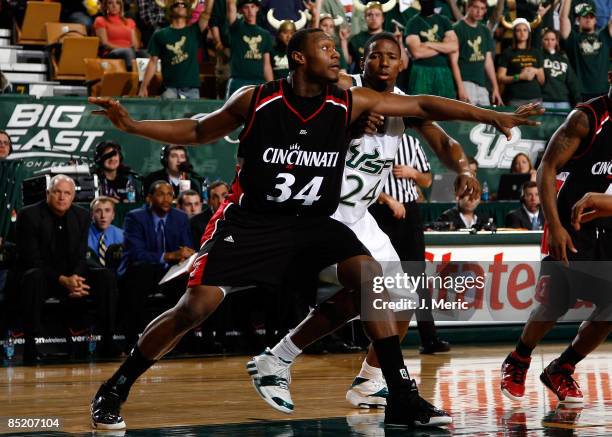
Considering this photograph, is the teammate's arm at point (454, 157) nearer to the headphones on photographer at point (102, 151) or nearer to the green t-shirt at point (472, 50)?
the headphones on photographer at point (102, 151)

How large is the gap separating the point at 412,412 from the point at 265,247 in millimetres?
1162

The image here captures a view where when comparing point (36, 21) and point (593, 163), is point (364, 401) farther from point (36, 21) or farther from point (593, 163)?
point (36, 21)

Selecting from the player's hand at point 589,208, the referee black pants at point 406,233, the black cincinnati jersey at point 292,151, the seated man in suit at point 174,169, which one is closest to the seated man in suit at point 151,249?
the seated man in suit at point 174,169

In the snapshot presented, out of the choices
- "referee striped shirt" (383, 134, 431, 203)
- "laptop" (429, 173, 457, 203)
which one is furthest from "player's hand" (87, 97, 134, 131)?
"laptop" (429, 173, 457, 203)

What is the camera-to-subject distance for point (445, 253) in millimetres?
11672

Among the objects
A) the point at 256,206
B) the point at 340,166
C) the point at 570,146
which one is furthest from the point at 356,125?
the point at 570,146

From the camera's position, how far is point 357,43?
16078 millimetres

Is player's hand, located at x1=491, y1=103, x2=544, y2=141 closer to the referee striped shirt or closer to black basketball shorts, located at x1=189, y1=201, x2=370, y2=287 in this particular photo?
black basketball shorts, located at x1=189, y1=201, x2=370, y2=287

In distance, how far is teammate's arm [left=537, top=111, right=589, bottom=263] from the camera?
6.49 m

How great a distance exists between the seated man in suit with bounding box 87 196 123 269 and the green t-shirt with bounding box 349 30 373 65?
17.8ft

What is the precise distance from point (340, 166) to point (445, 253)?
567 centimetres

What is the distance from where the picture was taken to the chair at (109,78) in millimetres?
15070

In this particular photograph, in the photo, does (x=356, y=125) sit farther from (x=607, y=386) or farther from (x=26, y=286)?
(x=26, y=286)

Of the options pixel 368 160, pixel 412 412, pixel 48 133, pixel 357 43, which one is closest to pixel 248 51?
pixel 357 43
